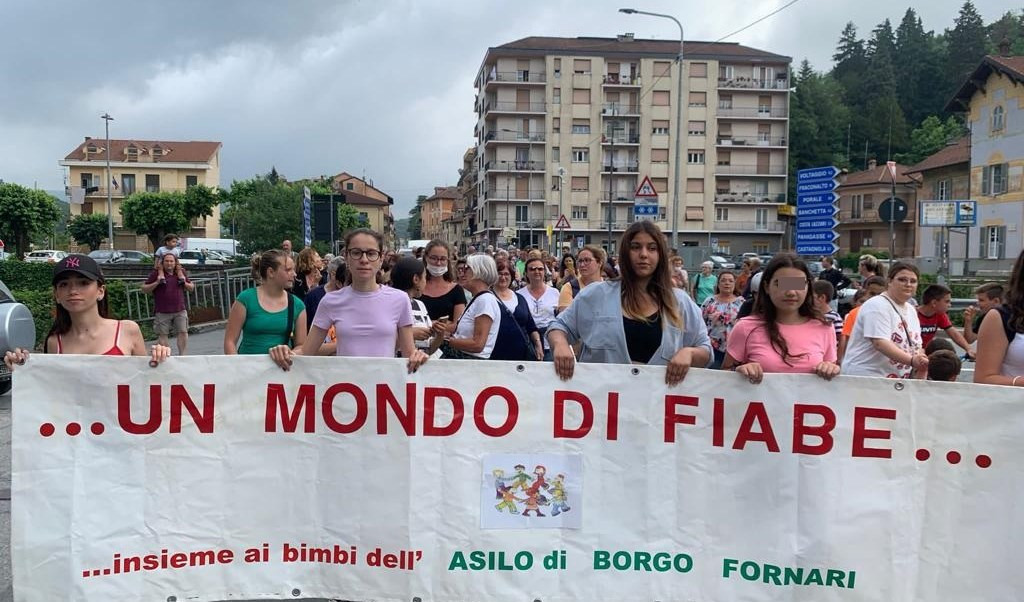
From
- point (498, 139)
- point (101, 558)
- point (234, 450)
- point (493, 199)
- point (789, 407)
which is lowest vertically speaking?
point (101, 558)

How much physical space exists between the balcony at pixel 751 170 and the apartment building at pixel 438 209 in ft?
265

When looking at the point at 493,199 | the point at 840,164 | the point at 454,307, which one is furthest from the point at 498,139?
the point at 454,307

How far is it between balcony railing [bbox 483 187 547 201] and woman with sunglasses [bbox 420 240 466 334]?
76613 mm

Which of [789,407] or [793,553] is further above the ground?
[789,407]

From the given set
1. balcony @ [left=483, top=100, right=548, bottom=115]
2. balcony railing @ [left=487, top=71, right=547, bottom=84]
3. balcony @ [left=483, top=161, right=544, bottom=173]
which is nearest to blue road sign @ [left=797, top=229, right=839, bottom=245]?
balcony @ [left=483, top=161, right=544, bottom=173]

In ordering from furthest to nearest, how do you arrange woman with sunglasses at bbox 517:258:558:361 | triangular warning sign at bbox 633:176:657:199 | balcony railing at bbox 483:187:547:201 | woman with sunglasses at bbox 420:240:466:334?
1. balcony railing at bbox 483:187:547:201
2. triangular warning sign at bbox 633:176:657:199
3. woman with sunglasses at bbox 517:258:558:361
4. woman with sunglasses at bbox 420:240:466:334

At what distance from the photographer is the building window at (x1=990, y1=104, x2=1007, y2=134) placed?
4567 cm

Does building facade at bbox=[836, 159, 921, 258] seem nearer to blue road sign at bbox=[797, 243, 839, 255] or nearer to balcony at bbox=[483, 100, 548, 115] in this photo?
balcony at bbox=[483, 100, 548, 115]

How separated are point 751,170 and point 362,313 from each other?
8251 centimetres

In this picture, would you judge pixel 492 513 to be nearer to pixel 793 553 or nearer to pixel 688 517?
pixel 688 517

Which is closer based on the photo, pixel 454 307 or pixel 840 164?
pixel 454 307

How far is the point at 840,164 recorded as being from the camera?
318 ft

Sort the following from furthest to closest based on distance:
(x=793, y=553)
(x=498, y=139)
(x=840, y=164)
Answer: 1. (x=840, y=164)
2. (x=498, y=139)
3. (x=793, y=553)

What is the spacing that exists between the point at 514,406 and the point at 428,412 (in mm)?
404
